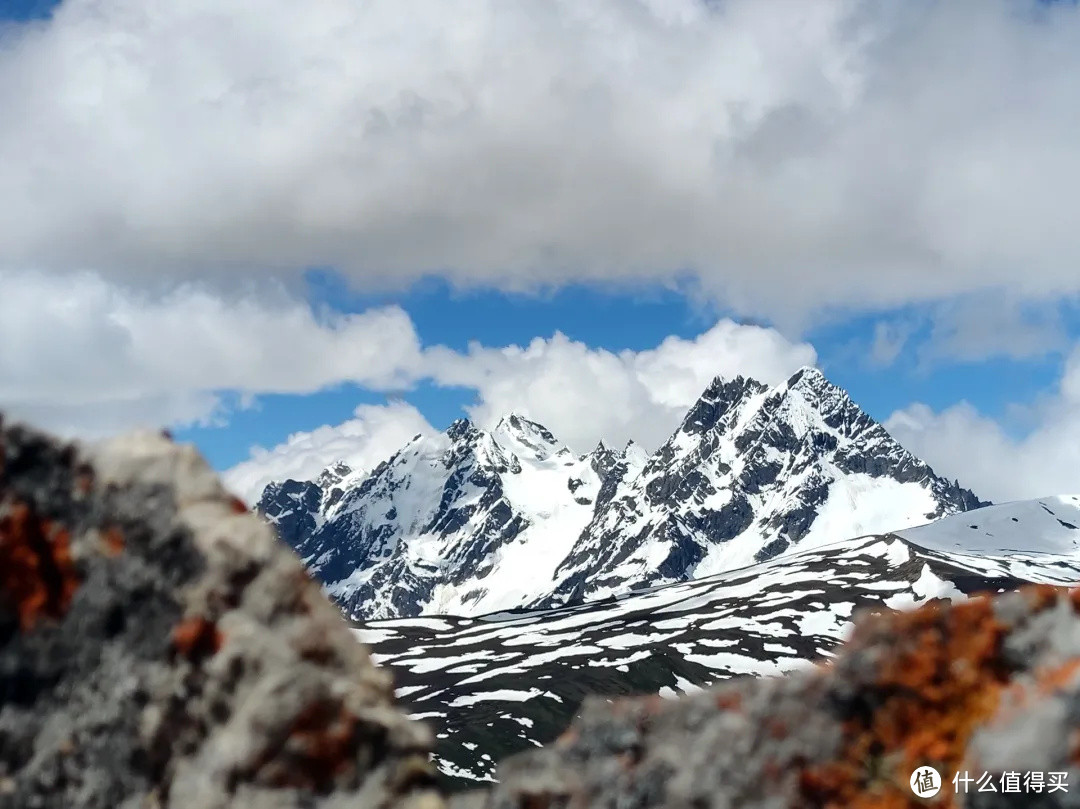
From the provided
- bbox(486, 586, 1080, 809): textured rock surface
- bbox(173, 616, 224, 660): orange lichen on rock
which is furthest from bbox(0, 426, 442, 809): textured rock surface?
bbox(486, 586, 1080, 809): textured rock surface

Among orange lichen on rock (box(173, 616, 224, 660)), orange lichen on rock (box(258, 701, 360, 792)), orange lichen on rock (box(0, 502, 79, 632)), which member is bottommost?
orange lichen on rock (box(258, 701, 360, 792))

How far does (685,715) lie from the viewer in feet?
25.1

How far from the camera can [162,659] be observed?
757 centimetres

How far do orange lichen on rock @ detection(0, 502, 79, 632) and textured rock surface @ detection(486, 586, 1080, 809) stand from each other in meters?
3.77

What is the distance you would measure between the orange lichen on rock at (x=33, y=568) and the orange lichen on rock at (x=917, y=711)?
5779 mm

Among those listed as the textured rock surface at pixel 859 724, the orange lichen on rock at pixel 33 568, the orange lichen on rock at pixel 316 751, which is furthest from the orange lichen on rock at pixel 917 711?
the orange lichen on rock at pixel 33 568

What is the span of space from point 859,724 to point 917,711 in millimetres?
419

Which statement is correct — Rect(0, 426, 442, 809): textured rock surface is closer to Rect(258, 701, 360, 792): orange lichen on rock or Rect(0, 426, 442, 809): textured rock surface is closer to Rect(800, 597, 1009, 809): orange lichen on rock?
Rect(258, 701, 360, 792): orange lichen on rock

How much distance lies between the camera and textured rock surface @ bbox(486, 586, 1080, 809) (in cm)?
693

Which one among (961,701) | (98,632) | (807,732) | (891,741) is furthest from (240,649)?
(961,701)

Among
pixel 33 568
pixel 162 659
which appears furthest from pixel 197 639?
pixel 33 568

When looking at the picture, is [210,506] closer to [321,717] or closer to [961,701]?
[321,717]

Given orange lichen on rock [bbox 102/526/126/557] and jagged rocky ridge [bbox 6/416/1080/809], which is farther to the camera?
orange lichen on rock [bbox 102/526/126/557]

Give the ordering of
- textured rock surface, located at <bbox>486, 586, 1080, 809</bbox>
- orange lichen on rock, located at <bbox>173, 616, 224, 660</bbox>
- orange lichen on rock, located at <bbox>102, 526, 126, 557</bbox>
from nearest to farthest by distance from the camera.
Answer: textured rock surface, located at <bbox>486, 586, 1080, 809</bbox> < orange lichen on rock, located at <bbox>173, 616, 224, 660</bbox> < orange lichen on rock, located at <bbox>102, 526, 126, 557</bbox>
